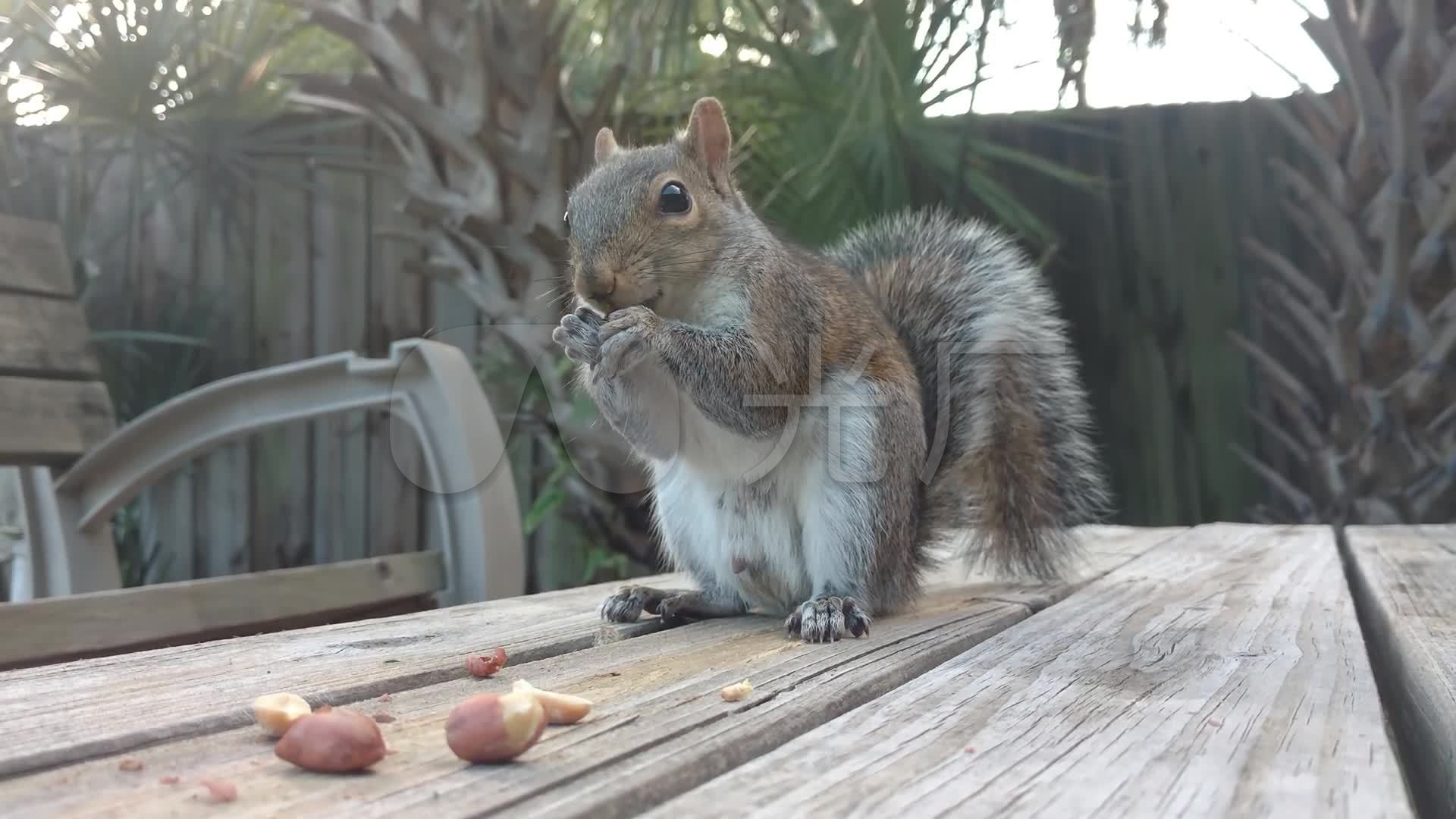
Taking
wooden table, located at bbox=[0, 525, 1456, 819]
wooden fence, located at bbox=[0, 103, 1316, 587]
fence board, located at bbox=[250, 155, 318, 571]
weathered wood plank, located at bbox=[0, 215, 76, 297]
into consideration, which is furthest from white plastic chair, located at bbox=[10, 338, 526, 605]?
fence board, located at bbox=[250, 155, 318, 571]

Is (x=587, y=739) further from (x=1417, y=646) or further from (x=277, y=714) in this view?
(x=1417, y=646)

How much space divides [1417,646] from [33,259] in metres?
1.62

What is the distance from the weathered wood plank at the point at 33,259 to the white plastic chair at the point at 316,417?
0.22 m

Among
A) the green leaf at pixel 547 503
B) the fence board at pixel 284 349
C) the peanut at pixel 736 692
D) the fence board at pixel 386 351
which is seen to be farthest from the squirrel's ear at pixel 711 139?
the fence board at pixel 284 349

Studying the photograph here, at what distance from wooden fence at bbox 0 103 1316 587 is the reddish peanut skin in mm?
2191

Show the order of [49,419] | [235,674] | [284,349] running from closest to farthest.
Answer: [235,674] → [49,419] → [284,349]

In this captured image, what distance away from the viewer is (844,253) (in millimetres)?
1464

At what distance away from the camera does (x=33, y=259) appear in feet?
5.05

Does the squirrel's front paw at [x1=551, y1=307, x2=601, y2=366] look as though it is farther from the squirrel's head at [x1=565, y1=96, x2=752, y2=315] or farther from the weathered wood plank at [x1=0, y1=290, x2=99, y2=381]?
the weathered wood plank at [x1=0, y1=290, x2=99, y2=381]

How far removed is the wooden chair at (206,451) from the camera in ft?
3.93

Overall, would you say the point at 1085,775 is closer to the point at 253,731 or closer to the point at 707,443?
the point at 253,731

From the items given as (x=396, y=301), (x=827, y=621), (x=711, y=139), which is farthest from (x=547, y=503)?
(x=827, y=621)

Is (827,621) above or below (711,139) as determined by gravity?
below

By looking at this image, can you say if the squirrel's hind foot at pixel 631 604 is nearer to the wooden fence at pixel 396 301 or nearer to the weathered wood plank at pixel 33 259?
the weathered wood plank at pixel 33 259
